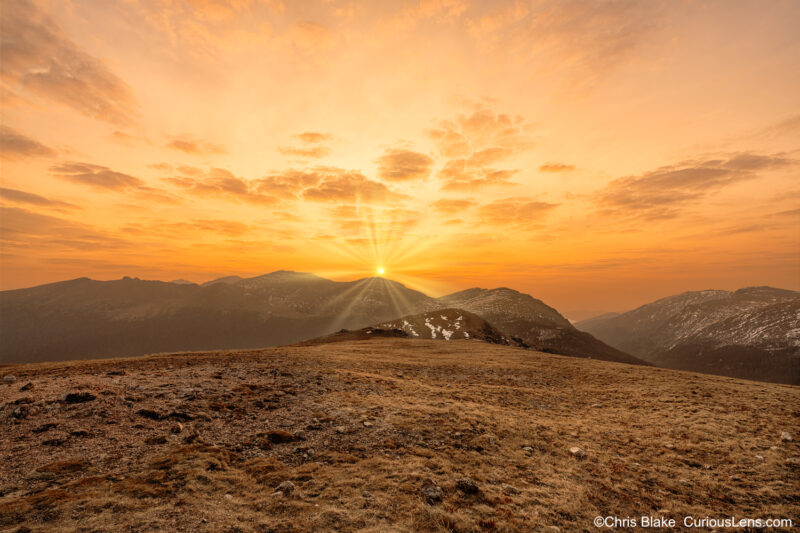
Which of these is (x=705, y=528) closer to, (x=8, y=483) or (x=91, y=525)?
(x=91, y=525)

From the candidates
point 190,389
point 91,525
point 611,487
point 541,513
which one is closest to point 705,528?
point 611,487

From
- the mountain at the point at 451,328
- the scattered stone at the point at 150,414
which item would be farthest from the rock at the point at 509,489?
the mountain at the point at 451,328

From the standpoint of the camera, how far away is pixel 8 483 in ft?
32.1

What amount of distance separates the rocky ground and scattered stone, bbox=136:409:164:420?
94 millimetres

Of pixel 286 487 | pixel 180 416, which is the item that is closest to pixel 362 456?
pixel 286 487

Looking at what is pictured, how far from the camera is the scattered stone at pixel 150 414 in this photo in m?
15.0

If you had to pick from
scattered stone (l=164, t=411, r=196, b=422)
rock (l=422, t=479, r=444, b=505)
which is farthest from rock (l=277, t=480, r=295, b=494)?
scattered stone (l=164, t=411, r=196, b=422)

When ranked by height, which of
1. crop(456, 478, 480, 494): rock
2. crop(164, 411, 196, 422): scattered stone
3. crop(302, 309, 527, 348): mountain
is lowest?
crop(302, 309, 527, 348): mountain

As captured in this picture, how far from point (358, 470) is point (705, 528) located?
1071 centimetres

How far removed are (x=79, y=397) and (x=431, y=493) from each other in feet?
57.2

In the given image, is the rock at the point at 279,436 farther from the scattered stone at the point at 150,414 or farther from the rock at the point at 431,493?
the rock at the point at 431,493

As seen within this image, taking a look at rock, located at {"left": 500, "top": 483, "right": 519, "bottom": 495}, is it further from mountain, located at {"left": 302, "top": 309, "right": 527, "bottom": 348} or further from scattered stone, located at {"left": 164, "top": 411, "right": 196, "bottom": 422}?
mountain, located at {"left": 302, "top": 309, "right": 527, "bottom": 348}

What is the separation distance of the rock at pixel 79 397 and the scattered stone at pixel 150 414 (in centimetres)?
302

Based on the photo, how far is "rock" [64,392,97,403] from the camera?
618 inches
